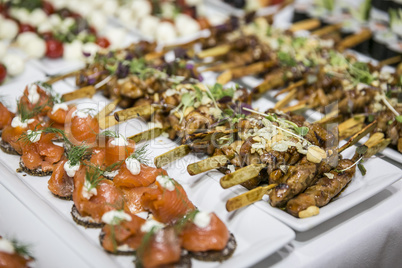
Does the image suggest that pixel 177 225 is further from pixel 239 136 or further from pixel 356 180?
pixel 356 180

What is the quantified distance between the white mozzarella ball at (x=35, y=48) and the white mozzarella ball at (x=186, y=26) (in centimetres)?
159

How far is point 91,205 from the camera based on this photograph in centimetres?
238

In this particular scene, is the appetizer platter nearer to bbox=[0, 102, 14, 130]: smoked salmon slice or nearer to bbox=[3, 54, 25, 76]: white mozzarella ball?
bbox=[0, 102, 14, 130]: smoked salmon slice

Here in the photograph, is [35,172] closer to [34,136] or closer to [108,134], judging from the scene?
[34,136]

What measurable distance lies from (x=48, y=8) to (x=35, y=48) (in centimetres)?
108

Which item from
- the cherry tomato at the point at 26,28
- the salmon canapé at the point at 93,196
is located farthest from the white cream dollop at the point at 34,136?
the cherry tomato at the point at 26,28

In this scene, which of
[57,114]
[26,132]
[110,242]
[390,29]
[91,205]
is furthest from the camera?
[390,29]

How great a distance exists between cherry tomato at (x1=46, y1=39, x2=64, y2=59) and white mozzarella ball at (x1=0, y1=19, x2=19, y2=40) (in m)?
0.55

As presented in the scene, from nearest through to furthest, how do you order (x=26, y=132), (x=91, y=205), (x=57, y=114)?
1. (x=91, y=205)
2. (x=26, y=132)
3. (x=57, y=114)

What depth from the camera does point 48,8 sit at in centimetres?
523

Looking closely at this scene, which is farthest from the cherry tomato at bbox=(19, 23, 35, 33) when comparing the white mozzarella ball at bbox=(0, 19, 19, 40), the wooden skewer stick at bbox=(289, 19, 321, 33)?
the wooden skewer stick at bbox=(289, 19, 321, 33)

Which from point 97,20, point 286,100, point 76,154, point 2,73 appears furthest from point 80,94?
point 97,20

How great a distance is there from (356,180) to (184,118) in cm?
125

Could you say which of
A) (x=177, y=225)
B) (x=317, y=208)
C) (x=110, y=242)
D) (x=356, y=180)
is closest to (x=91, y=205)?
(x=110, y=242)
